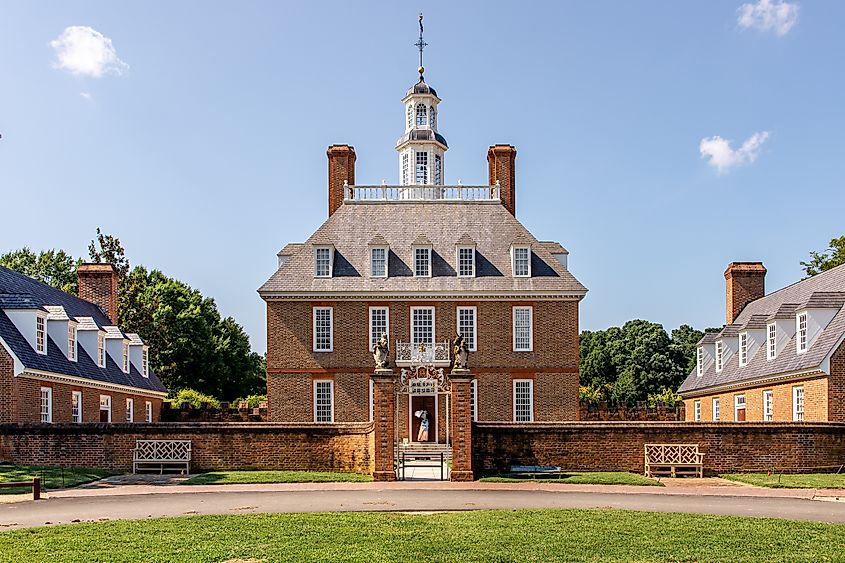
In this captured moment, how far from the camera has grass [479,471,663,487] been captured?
25.7 metres

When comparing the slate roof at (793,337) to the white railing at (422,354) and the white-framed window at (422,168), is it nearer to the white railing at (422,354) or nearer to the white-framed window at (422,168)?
the white railing at (422,354)

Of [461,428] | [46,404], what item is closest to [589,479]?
[461,428]

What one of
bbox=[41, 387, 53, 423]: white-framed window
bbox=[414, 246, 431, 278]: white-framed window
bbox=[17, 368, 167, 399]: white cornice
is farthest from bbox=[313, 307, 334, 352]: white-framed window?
→ bbox=[41, 387, 53, 423]: white-framed window

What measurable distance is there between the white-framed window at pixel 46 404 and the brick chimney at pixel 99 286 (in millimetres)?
13609

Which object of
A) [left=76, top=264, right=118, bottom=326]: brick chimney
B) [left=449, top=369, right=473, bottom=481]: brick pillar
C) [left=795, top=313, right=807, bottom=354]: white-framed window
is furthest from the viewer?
[left=76, top=264, right=118, bottom=326]: brick chimney

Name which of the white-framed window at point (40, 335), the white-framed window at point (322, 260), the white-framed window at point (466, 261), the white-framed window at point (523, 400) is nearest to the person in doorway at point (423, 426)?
the white-framed window at point (523, 400)

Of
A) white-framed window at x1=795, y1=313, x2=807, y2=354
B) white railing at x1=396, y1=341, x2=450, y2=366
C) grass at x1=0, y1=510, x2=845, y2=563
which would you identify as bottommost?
grass at x1=0, y1=510, x2=845, y2=563

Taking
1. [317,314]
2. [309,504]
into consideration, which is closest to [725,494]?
[309,504]

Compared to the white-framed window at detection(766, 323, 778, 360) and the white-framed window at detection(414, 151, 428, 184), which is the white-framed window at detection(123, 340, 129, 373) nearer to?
the white-framed window at detection(414, 151, 428, 184)

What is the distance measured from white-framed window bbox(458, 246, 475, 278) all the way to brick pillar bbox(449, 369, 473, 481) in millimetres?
14368

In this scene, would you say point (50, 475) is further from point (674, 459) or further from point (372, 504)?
point (674, 459)

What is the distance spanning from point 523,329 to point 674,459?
13.2m

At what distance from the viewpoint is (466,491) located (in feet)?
77.2

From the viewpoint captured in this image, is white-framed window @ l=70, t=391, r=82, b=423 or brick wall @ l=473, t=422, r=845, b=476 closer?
brick wall @ l=473, t=422, r=845, b=476
